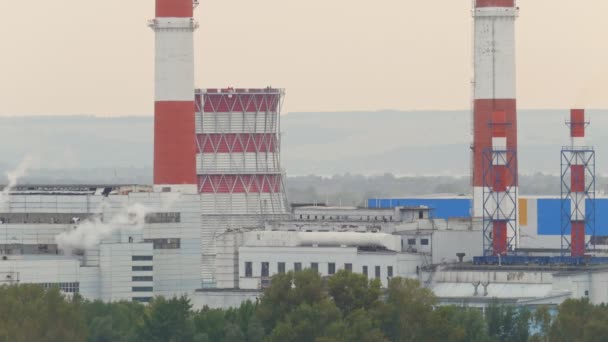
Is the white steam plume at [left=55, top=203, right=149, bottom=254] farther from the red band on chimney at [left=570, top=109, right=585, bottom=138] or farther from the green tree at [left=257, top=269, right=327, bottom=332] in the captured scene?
the green tree at [left=257, top=269, right=327, bottom=332]

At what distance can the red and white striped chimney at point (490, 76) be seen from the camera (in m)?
125

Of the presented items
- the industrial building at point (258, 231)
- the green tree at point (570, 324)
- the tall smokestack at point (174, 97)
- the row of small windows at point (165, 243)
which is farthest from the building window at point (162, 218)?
the green tree at point (570, 324)

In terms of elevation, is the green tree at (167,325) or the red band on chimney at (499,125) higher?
the red band on chimney at (499,125)

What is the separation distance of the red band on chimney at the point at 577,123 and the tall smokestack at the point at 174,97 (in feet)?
67.0

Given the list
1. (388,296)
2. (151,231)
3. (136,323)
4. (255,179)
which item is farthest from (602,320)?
(255,179)

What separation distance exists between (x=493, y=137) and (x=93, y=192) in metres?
20.6

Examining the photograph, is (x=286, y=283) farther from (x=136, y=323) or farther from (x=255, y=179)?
(x=255, y=179)

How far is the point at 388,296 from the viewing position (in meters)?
87.5

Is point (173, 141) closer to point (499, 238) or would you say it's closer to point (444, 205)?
point (499, 238)

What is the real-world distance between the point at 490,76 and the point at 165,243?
78.1ft

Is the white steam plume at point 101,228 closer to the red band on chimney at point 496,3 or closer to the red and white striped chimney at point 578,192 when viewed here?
the red and white striped chimney at point 578,192

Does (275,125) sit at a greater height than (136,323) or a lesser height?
greater

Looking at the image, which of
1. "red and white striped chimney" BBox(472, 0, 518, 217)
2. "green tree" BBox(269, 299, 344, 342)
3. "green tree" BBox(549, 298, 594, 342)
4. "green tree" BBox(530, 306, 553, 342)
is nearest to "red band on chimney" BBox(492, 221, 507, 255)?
"red and white striped chimney" BBox(472, 0, 518, 217)

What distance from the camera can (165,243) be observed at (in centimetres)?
11131
